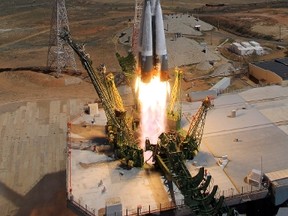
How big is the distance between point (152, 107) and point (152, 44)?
7875 mm

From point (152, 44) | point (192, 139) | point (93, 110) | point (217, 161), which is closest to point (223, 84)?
point (93, 110)

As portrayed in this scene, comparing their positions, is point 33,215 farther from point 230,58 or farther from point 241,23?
point 241,23

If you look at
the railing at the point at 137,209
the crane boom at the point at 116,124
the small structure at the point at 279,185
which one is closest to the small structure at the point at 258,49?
the crane boom at the point at 116,124

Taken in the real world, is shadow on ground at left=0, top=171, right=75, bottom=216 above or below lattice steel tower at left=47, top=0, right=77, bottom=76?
below

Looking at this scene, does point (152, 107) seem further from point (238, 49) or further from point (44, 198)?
point (238, 49)

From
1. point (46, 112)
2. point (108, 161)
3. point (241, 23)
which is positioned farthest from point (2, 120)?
point (241, 23)

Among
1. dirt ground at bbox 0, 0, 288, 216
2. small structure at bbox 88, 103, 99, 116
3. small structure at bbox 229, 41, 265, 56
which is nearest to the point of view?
small structure at bbox 88, 103, 99, 116

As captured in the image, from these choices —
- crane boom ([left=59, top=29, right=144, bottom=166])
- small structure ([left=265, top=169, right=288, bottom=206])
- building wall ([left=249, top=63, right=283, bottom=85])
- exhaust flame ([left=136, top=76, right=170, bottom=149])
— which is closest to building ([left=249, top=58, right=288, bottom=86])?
building wall ([left=249, top=63, right=283, bottom=85])

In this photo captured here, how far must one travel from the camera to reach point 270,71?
81750mm

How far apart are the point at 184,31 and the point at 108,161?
265ft

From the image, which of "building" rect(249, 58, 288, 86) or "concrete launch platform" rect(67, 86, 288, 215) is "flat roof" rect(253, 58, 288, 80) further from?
"concrete launch platform" rect(67, 86, 288, 215)

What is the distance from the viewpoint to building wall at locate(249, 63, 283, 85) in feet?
260

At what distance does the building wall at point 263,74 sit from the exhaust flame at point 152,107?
32328 millimetres

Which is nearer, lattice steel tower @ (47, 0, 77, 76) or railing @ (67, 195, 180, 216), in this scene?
railing @ (67, 195, 180, 216)
